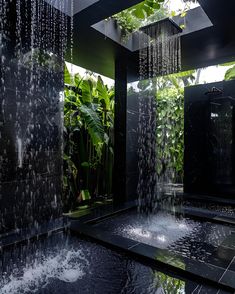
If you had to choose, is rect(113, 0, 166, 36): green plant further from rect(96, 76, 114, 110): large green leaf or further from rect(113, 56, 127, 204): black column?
rect(96, 76, 114, 110): large green leaf

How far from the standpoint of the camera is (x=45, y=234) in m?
2.93

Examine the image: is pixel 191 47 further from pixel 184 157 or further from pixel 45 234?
pixel 45 234

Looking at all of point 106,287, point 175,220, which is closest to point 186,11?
point 175,220

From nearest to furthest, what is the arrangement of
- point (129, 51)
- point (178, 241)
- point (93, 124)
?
point (178, 241)
point (93, 124)
point (129, 51)

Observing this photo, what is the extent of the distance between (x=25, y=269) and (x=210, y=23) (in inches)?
150

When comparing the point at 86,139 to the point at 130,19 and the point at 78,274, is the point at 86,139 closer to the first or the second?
the point at 130,19

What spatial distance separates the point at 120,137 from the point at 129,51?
67.1 inches

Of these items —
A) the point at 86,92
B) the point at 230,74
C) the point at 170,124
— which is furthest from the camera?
the point at 170,124

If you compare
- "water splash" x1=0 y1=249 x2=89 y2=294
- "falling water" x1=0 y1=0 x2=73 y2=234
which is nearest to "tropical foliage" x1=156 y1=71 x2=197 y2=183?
"falling water" x1=0 y1=0 x2=73 y2=234

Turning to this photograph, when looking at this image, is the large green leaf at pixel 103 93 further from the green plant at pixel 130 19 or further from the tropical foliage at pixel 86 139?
the green plant at pixel 130 19

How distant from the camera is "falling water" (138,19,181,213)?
146 inches

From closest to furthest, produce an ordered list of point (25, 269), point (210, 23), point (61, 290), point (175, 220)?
point (61, 290) < point (25, 269) < point (210, 23) < point (175, 220)

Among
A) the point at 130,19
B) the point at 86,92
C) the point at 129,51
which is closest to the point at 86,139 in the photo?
the point at 86,92

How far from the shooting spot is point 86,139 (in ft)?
15.8
